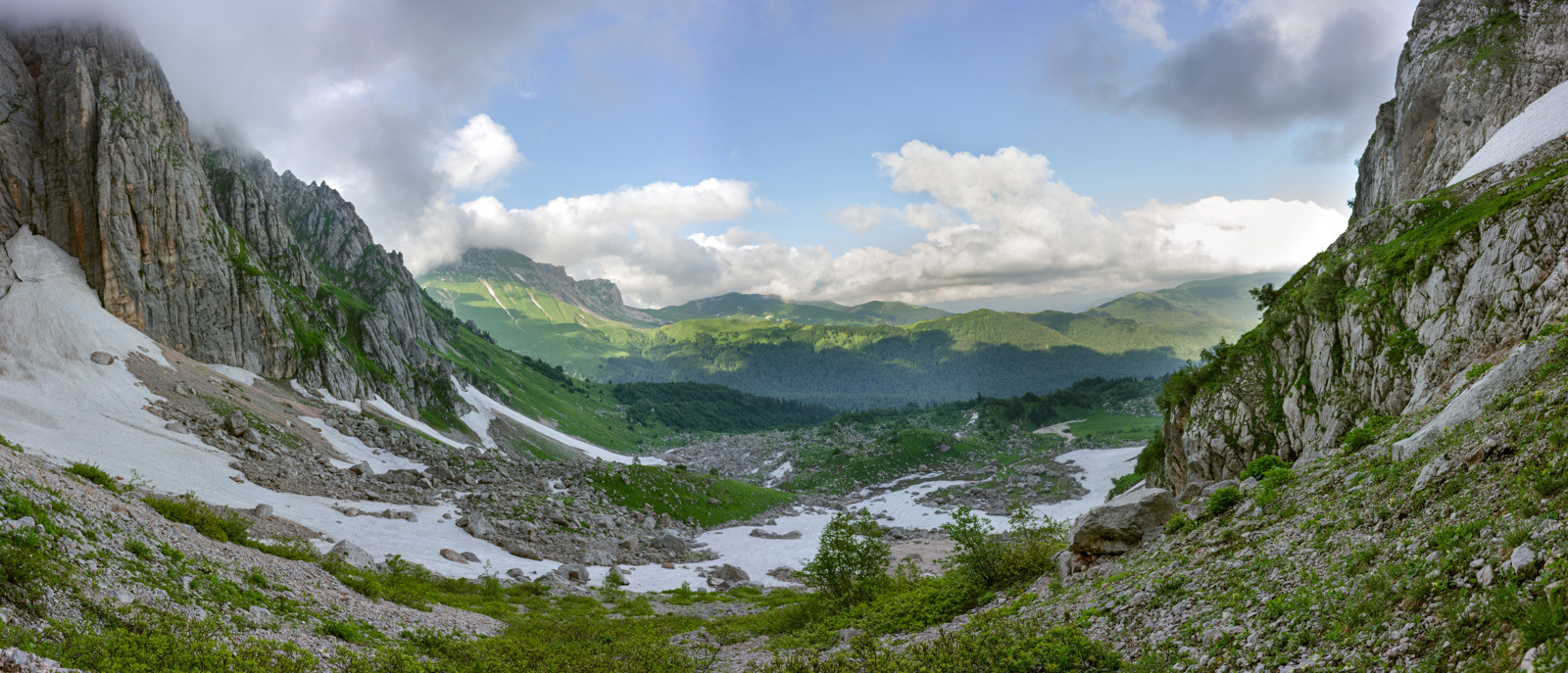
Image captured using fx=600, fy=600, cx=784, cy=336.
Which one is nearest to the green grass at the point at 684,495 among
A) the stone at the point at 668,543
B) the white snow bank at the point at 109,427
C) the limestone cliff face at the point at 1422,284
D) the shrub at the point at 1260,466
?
the stone at the point at 668,543

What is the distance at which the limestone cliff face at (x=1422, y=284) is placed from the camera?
21.5m

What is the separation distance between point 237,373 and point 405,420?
79.0ft

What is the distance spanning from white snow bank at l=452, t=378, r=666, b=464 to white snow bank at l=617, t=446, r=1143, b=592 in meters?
62.0

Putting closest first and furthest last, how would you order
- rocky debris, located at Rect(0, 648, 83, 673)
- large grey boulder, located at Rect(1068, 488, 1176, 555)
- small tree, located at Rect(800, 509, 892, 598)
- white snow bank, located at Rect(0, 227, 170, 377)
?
rocky debris, located at Rect(0, 648, 83, 673), large grey boulder, located at Rect(1068, 488, 1176, 555), small tree, located at Rect(800, 509, 892, 598), white snow bank, located at Rect(0, 227, 170, 377)

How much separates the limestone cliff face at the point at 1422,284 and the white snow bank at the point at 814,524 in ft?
54.4

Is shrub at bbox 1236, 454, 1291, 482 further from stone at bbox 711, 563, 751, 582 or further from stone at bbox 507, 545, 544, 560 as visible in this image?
stone at bbox 507, 545, 544, 560

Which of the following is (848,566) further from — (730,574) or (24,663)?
(24,663)

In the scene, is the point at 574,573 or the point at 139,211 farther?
the point at 139,211

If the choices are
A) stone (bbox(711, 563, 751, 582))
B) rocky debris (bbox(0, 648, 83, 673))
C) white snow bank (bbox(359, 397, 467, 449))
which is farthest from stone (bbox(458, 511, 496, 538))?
white snow bank (bbox(359, 397, 467, 449))

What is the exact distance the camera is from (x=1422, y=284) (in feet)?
83.1

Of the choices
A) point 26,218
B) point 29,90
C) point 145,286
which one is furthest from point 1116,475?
point 29,90

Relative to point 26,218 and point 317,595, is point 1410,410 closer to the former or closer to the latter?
point 317,595

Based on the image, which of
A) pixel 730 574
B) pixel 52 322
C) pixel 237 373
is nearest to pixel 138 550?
pixel 730 574

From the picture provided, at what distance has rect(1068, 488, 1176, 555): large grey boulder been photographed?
66.2 feet
